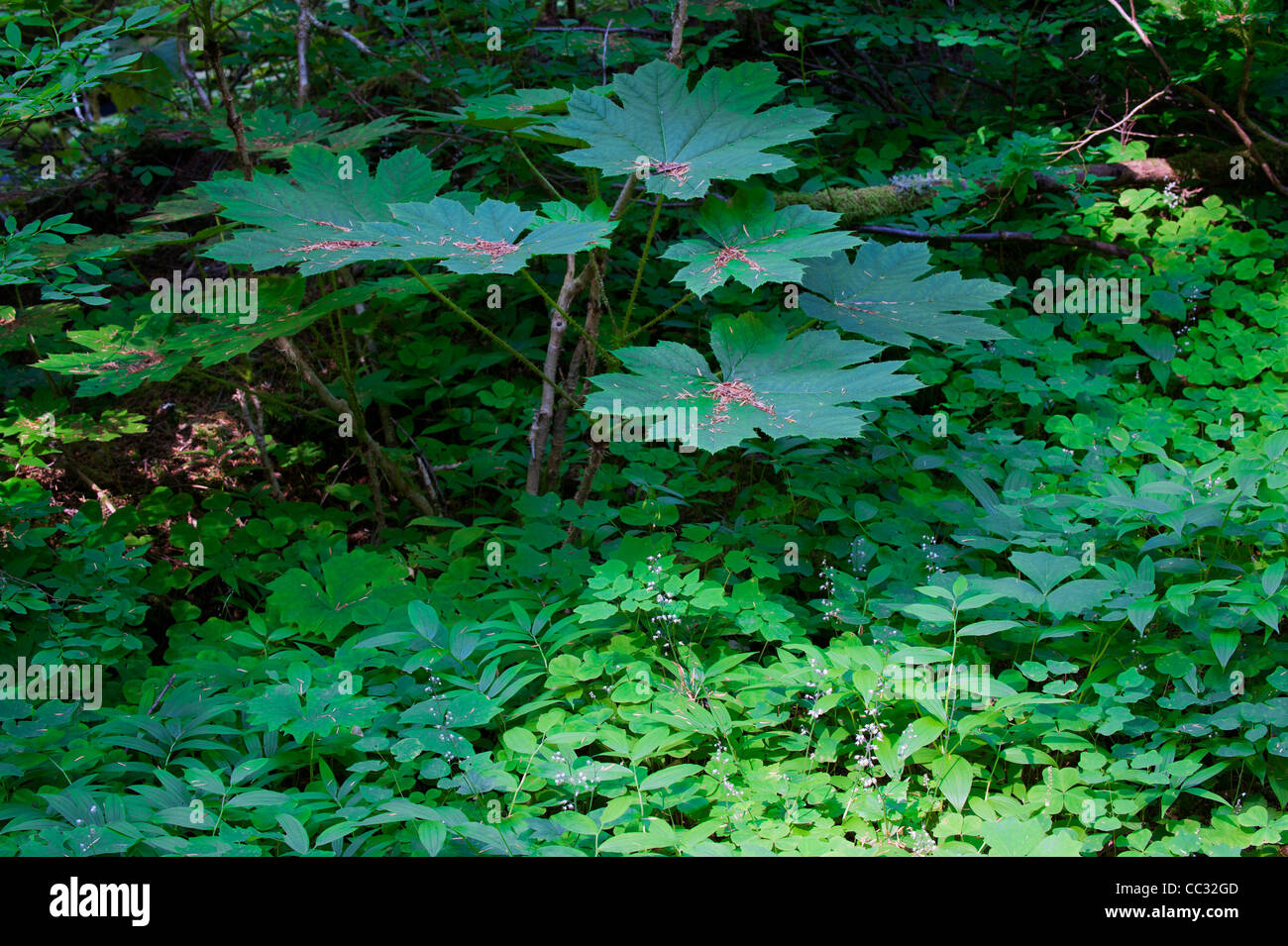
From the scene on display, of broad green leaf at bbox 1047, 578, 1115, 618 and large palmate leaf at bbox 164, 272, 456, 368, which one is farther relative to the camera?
large palmate leaf at bbox 164, 272, 456, 368

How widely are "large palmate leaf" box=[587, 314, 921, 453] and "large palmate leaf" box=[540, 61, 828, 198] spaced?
468 millimetres

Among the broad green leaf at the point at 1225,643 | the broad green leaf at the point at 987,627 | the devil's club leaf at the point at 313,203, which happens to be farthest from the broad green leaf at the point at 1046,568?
the devil's club leaf at the point at 313,203

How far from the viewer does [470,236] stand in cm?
240

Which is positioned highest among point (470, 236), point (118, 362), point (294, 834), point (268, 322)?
point (470, 236)

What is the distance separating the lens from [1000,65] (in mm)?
5617

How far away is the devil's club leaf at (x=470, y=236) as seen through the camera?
225 cm

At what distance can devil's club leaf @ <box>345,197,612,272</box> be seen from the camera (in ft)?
7.38

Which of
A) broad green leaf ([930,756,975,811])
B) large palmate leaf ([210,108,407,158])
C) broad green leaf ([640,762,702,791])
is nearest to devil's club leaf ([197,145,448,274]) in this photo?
large palmate leaf ([210,108,407,158])

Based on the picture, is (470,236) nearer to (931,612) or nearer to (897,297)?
(897,297)

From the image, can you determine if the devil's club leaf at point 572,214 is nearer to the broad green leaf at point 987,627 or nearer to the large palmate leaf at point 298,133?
the large palmate leaf at point 298,133

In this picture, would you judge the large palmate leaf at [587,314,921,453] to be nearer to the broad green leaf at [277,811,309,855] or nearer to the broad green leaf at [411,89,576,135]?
the broad green leaf at [411,89,576,135]

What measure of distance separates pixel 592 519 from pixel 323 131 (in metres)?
1.85

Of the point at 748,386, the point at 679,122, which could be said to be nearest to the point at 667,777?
the point at 748,386

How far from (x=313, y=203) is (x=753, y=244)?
4.19 ft
